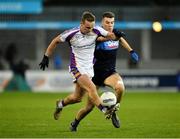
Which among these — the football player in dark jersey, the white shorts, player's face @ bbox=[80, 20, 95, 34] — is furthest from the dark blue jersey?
player's face @ bbox=[80, 20, 95, 34]

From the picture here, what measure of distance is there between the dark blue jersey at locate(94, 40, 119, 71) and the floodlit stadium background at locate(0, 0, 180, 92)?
17.4 meters

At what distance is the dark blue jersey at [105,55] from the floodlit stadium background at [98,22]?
17449 millimetres

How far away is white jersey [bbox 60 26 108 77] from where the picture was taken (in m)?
13.3

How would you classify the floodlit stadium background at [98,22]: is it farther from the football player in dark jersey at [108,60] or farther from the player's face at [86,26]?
the player's face at [86,26]

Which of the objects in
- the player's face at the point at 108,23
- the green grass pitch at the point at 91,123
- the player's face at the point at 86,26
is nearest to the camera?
the green grass pitch at the point at 91,123

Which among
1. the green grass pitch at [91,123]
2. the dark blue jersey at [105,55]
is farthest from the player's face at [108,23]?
the green grass pitch at [91,123]

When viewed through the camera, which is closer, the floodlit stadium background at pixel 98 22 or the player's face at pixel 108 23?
the player's face at pixel 108 23

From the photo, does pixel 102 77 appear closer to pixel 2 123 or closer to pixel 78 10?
pixel 2 123

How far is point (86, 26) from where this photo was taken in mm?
13203

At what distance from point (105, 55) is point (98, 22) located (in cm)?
2157

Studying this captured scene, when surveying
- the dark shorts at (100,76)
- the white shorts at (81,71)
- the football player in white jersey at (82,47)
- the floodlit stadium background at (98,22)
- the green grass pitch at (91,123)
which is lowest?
the floodlit stadium background at (98,22)

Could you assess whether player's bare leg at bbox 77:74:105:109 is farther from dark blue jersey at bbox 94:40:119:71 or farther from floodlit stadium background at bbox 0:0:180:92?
floodlit stadium background at bbox 0:0:180:92

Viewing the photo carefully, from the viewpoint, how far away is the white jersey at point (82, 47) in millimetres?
13328

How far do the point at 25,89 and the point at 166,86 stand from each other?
667cm
